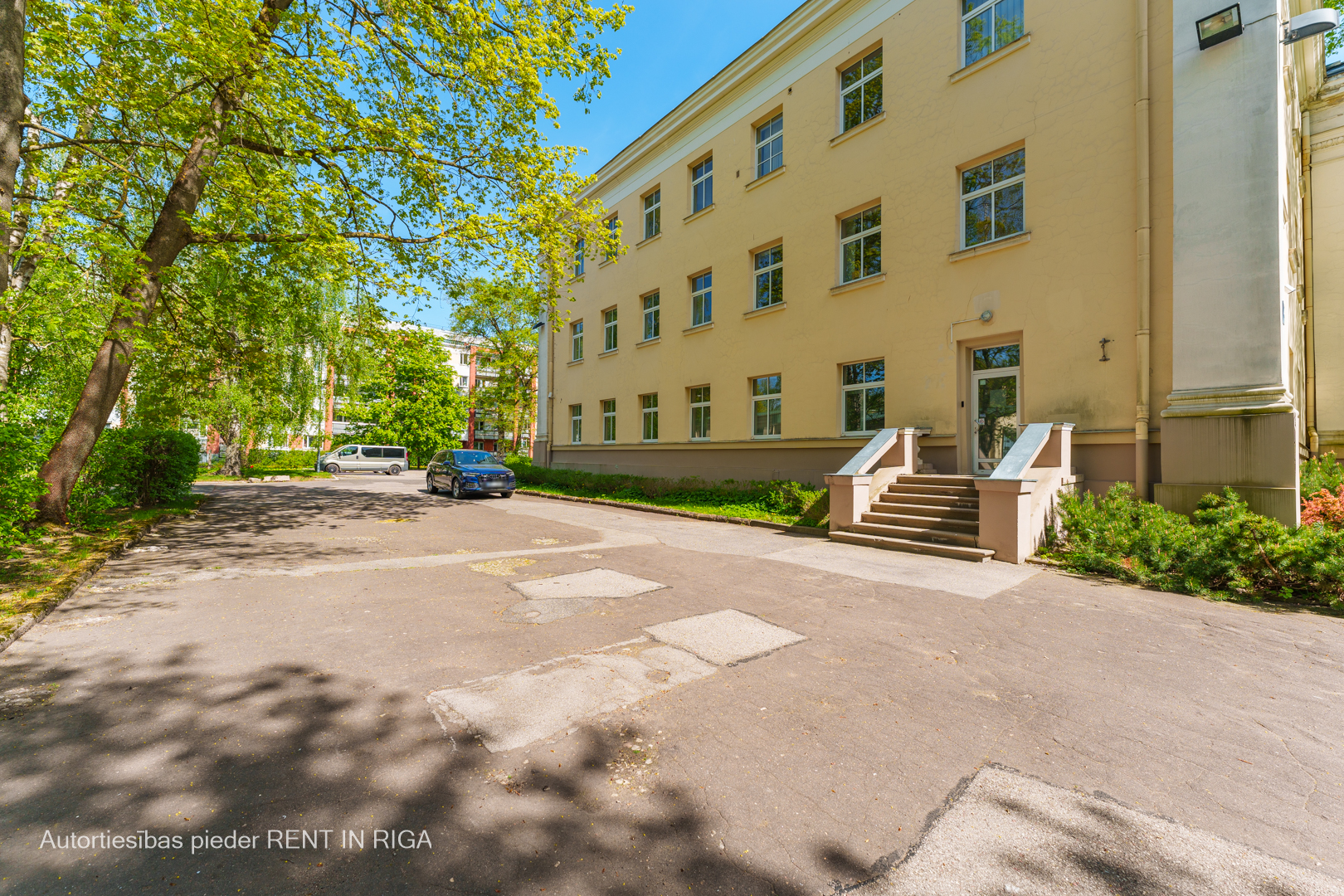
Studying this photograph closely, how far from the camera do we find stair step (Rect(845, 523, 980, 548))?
8.54 meters

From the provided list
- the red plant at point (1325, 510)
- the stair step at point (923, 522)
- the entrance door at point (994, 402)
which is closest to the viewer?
the red plant at point (1325, 510)

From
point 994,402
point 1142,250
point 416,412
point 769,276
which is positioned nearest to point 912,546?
point 994,402

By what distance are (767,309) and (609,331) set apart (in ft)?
Result: 27.3

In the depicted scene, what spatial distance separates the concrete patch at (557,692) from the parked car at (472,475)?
1534 centimetres

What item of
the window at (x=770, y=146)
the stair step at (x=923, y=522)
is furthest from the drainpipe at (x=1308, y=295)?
A: the window at (x=770, y=146)

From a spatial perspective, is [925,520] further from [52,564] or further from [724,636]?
[52,564]

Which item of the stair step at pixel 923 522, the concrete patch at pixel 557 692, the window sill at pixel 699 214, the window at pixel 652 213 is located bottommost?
the concrete patch at pixel 557 692

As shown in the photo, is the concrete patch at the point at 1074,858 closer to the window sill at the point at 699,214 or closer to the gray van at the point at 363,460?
the window sill at the point at 699,214

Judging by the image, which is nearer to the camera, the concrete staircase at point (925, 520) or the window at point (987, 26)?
the concrete staircase at point (925, 520)

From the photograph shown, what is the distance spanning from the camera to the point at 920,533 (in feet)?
29.8

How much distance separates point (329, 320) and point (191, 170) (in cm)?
1685

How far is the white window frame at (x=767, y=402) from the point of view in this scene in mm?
14820

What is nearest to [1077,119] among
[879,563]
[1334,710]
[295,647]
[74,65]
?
[879,563]

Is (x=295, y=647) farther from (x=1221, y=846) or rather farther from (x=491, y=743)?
(x=1221, y=846)
